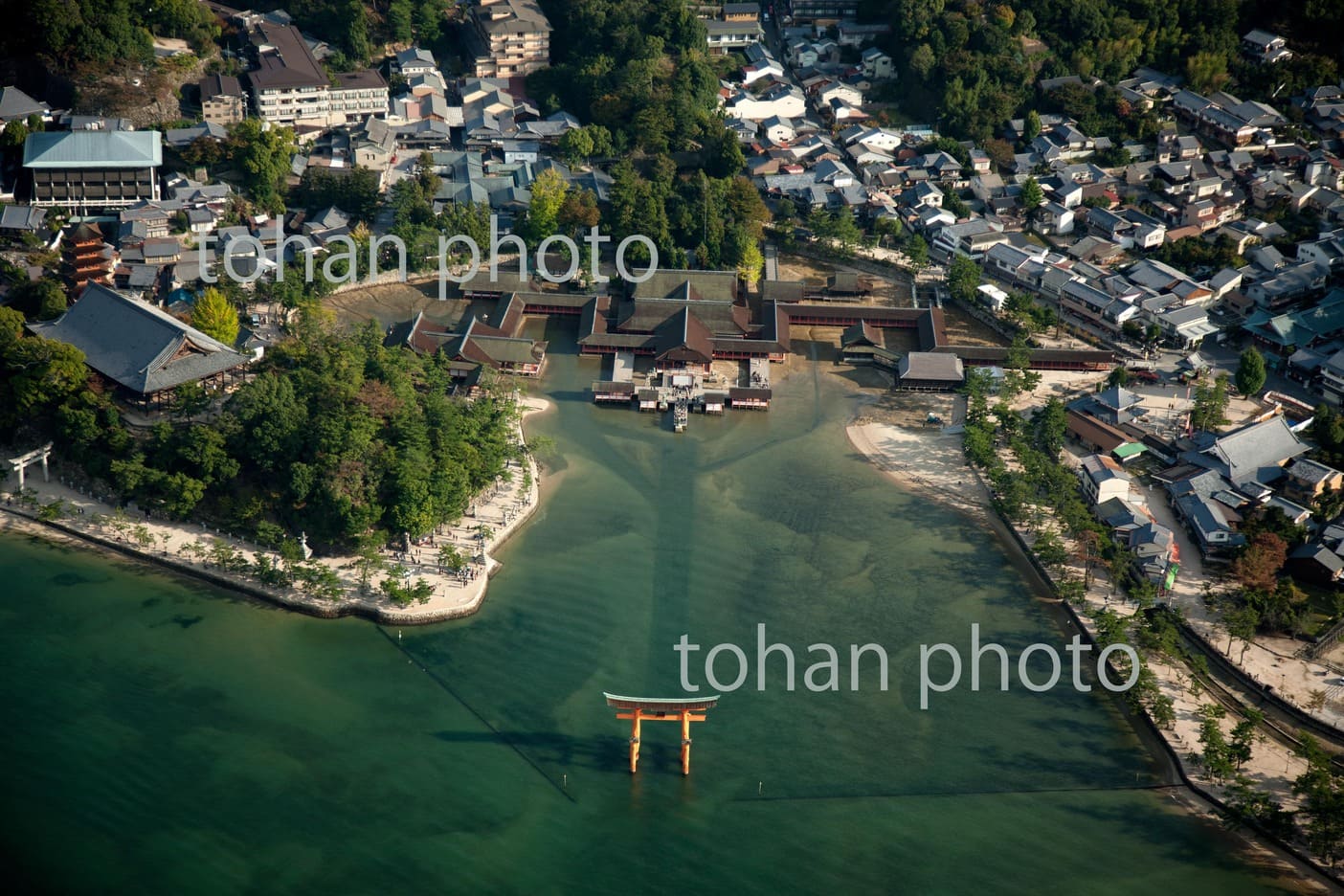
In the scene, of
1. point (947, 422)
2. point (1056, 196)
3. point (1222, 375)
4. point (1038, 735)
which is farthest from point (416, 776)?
point (1056, 196)

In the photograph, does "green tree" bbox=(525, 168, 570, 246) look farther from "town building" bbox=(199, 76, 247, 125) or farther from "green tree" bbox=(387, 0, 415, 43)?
"green tree" bbox=(387, 0, 415, 43)

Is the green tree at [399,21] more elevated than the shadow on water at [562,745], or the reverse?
the green tree at [399,21]

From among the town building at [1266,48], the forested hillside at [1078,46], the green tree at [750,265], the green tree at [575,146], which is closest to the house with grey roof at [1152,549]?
the green tree at [750,265]

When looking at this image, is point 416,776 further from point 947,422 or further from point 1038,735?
point 947,422

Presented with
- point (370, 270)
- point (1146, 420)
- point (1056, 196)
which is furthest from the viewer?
point (1056, 196)

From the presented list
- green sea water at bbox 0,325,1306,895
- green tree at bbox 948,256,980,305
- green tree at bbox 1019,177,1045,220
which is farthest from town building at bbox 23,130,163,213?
green tree at bbox 1019,177,1045,220

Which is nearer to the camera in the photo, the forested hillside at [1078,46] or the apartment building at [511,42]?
the forested hillside at [1078,46]

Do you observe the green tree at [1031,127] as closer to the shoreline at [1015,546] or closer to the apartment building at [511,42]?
the shoreline at [1015,546]
